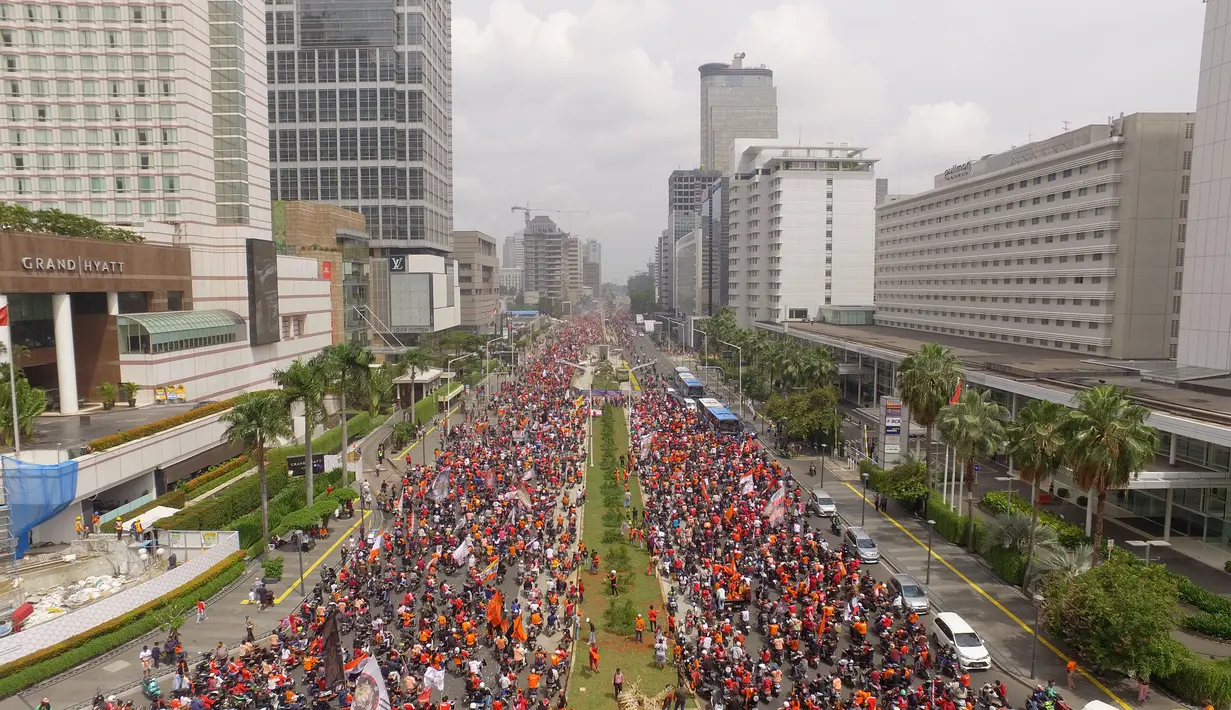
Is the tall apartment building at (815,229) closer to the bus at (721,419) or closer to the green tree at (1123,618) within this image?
the bus at (721,419)

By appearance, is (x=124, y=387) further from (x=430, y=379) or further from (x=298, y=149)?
(x=298, y=149)

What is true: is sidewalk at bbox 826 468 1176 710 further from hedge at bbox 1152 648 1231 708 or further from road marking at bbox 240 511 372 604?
road marking at bbox 240 511 372 604

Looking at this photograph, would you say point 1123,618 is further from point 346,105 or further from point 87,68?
point 346,105

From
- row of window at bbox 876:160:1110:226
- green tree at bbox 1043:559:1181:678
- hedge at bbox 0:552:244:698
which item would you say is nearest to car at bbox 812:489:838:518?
green tree at bbox 1043:559:1181:678

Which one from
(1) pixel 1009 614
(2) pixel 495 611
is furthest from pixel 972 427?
(2) pixel 495 611

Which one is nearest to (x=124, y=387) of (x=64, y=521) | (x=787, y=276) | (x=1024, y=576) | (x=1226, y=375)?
(x=64, y=521)

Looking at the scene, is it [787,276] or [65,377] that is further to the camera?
[787,276]

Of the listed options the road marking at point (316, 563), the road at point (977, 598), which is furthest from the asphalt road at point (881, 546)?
the road marking at point (316, 563)
